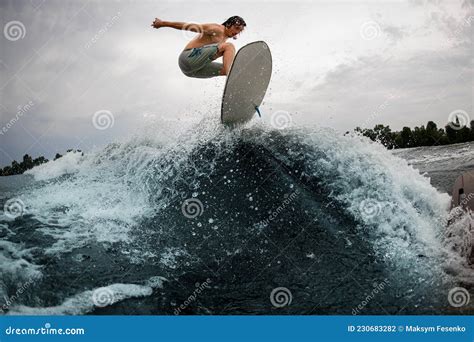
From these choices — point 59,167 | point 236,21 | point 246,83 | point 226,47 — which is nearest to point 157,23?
point 226,47

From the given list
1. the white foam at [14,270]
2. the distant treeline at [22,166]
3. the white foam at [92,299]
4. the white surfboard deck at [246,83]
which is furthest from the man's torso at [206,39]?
the distant treeline at [22,166]

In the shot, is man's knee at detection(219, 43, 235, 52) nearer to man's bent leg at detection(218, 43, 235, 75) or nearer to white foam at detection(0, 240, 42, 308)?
man's bent leg at detection(218, 43, 235, 75)

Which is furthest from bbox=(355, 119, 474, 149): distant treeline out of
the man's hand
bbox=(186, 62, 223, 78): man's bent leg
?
the man's hand

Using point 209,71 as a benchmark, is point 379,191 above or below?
below

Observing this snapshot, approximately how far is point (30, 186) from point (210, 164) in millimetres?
2557

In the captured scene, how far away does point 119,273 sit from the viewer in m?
3.15

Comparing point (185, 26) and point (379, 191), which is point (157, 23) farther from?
point (379, 191)

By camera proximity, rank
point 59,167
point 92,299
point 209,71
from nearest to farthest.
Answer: point 92,299, point 209,71, point 59,167

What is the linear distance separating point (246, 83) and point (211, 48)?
22.9 inches

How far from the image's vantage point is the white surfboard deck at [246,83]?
15.6 ft

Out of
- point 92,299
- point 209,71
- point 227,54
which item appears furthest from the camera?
point 209,71

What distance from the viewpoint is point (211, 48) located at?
16.2 feet

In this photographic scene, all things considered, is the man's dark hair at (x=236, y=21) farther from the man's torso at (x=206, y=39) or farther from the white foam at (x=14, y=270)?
the white foam at (x=14, y=270)
